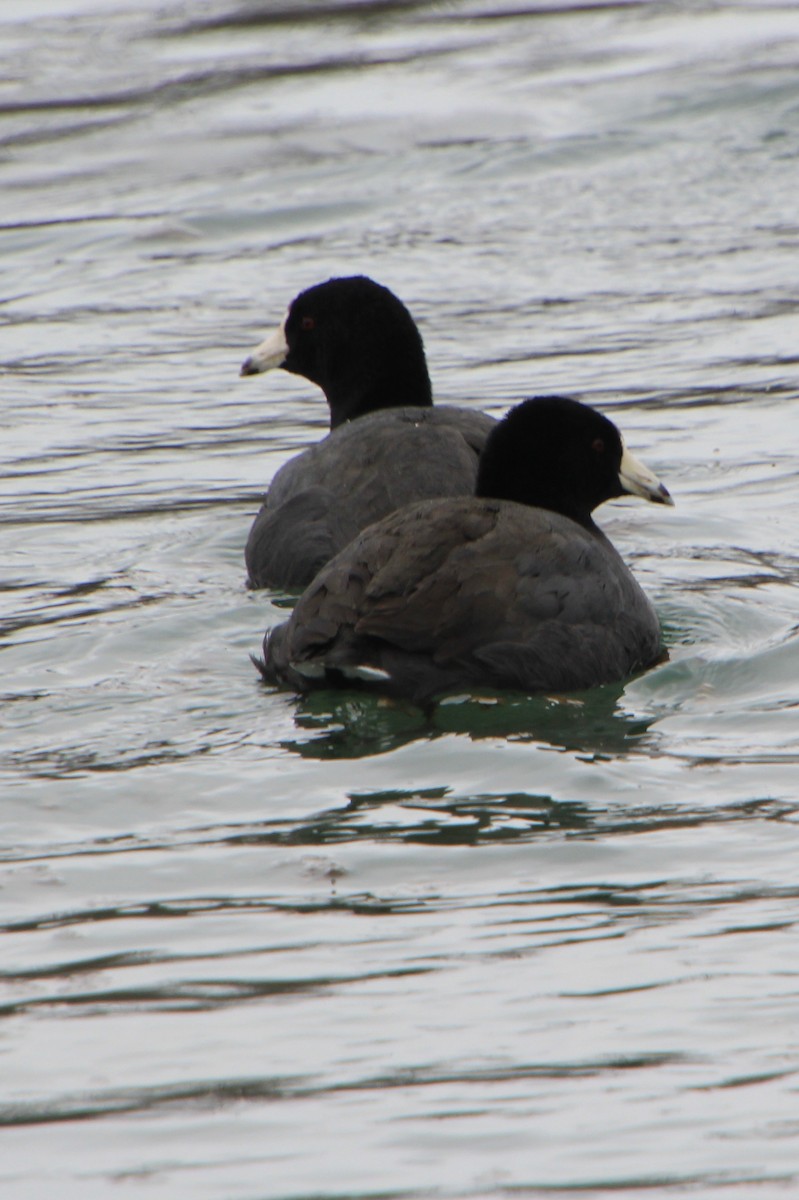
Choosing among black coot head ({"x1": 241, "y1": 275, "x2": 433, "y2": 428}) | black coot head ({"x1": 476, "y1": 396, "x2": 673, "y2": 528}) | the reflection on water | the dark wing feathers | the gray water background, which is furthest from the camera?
black coot head ({"x1": 241, "y1": 275, "x2": 433, "y2": 428})

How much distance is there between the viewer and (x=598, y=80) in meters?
17.7

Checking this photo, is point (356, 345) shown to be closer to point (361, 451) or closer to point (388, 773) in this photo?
point (361, 451)

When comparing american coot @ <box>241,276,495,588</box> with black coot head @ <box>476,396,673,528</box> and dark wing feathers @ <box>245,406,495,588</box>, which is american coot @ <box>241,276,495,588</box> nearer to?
dark wing feathers @ <box>245,406,495,588</box>

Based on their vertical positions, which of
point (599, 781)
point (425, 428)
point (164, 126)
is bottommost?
point (599, 781)

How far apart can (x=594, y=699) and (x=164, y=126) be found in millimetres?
12285

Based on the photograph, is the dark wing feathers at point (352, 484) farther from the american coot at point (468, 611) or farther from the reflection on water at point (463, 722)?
the reflection on water at point (463, 722)

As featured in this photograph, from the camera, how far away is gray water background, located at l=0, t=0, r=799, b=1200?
11.6 ft

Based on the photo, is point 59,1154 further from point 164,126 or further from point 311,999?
point 164,126

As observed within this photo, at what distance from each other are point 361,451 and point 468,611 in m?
1.66

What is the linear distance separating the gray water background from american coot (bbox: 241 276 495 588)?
1.12 ft

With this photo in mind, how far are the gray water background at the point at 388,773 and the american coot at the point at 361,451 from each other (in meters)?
0.34

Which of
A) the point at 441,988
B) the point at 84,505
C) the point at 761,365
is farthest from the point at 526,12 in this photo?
the point at 441,988

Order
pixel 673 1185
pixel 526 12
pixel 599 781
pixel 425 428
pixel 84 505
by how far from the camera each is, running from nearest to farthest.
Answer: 1. pixel 673 1185
2. pixel 599 781
3. pixel 425 428
4. pixel 84 505
5. pixel 526 12

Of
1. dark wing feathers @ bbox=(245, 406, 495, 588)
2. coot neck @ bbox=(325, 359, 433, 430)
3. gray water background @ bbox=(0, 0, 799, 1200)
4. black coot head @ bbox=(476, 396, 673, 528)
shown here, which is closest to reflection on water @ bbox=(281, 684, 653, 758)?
gray water background @ bbox=(0, 0, 799, 1200)
